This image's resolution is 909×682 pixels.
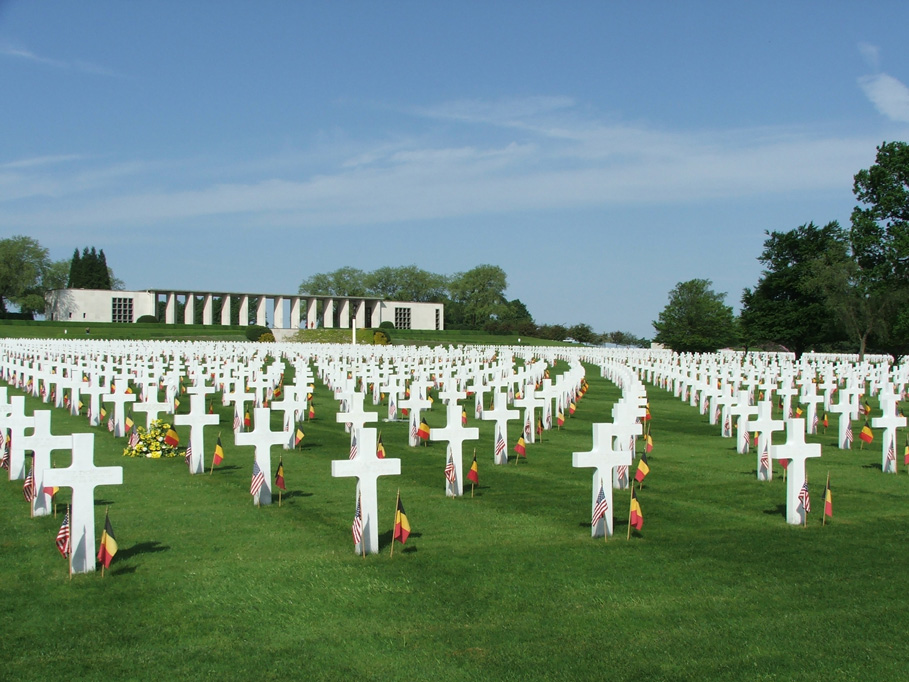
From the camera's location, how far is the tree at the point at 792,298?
220 ft

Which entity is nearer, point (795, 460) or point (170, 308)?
point (795, 460)

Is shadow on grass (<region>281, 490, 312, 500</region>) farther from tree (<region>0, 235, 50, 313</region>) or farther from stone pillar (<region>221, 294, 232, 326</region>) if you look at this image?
tree (<region>0, 235, 50, 313</region>)

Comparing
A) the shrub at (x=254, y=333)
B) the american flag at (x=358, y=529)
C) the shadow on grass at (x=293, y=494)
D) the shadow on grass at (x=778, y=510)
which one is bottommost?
the shadow on grass at (x=293, y=494)

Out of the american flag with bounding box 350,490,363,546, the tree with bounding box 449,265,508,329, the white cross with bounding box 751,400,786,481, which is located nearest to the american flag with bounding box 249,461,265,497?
the american flag with bounding box 350,490,363,546

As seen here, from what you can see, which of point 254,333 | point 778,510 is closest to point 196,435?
point 778,510

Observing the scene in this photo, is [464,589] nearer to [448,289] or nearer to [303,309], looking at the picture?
[303,309]

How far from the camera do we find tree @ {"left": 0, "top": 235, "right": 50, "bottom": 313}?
96062 mm

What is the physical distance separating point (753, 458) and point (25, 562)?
35.1 ft

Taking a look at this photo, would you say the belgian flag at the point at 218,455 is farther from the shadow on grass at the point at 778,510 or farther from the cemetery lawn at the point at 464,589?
the shadow on grass at the point at 778,510

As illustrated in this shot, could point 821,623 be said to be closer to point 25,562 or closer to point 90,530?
point 90,530

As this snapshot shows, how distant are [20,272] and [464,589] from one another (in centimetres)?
10336

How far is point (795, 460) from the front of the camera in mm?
9352

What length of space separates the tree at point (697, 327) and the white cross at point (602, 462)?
50.1m

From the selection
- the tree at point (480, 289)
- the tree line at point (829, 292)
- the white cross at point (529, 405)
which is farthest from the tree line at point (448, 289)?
the white cross at point (529, 405)
